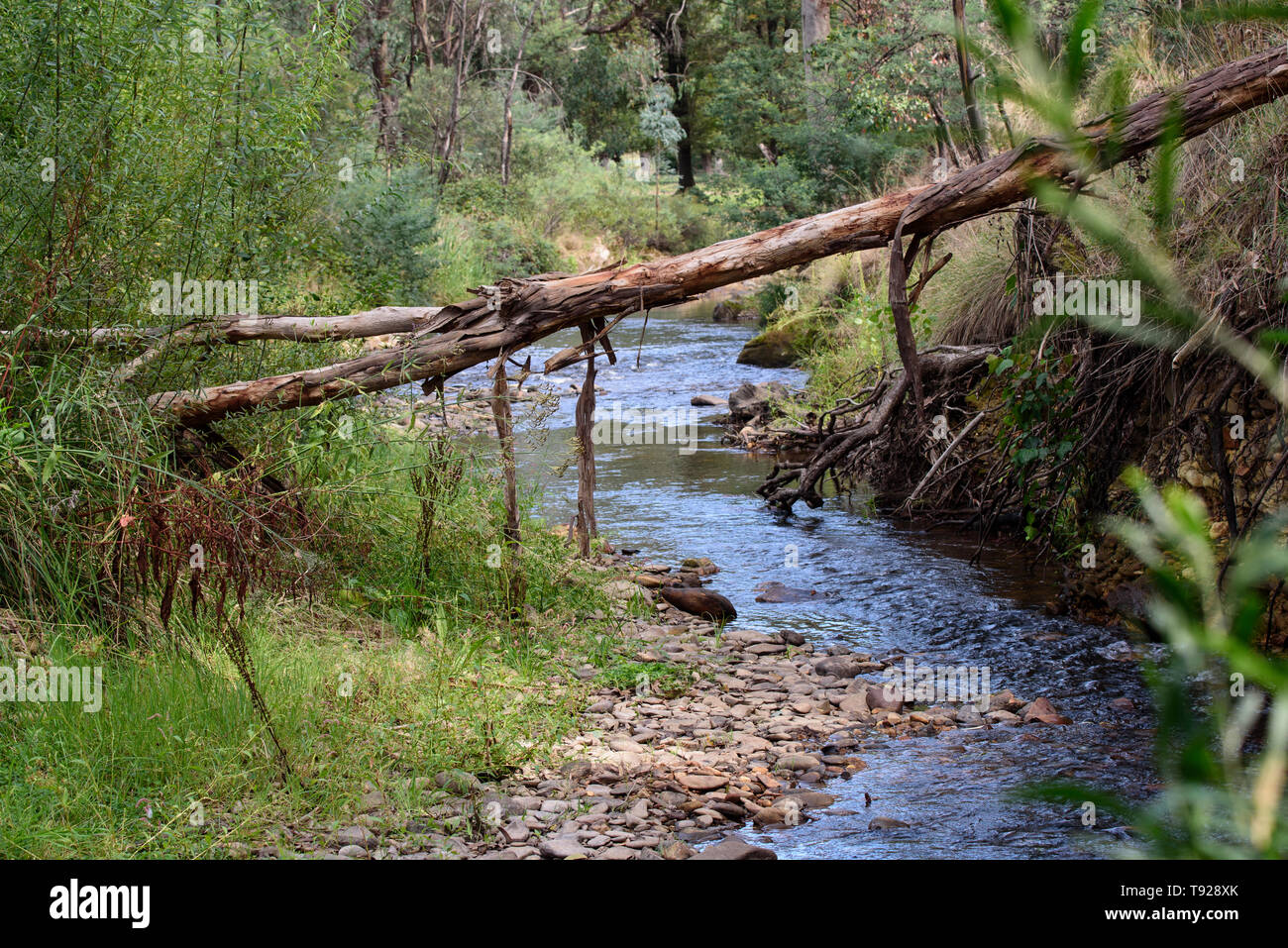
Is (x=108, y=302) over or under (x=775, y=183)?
under

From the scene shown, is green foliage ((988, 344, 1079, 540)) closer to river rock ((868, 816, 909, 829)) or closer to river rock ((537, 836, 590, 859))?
river rock ((868, 816, 909, 829))

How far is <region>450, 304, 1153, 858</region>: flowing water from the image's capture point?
4215 millimetres

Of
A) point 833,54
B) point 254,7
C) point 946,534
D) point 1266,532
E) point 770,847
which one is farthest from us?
point 833,54

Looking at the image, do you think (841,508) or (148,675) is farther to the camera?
(841,508)

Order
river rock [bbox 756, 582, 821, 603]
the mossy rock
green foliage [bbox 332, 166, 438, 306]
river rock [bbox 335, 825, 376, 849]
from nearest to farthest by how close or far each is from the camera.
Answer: river rock [bbox 335, 825, 376, 849]
river rock [bbox 756, 582, 821, 603]
green foliage [bbox 332, 166, 438, 306]
the mossy rock

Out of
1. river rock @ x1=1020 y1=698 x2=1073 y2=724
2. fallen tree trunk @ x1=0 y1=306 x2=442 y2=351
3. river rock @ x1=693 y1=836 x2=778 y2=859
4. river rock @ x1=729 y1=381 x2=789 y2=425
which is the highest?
fallen tree trunk @ x1=0 y1=306 x2=442 y2=351

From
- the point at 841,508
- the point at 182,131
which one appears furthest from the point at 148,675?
the point at 841,508

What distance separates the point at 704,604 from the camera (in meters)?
7.11

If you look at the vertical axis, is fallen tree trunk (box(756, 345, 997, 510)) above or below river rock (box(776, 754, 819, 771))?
above

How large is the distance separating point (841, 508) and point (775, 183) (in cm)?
1290

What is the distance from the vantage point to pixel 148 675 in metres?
4.53

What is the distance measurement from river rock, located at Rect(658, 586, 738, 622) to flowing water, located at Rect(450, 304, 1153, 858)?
0.13 meters

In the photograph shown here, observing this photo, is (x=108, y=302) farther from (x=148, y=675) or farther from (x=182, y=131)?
(x=148, y=675)

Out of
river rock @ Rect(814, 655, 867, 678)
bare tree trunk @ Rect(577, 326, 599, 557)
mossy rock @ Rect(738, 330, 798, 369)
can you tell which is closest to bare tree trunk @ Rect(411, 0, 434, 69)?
mossy rock @ Rect(738, 330, 798, 369)
